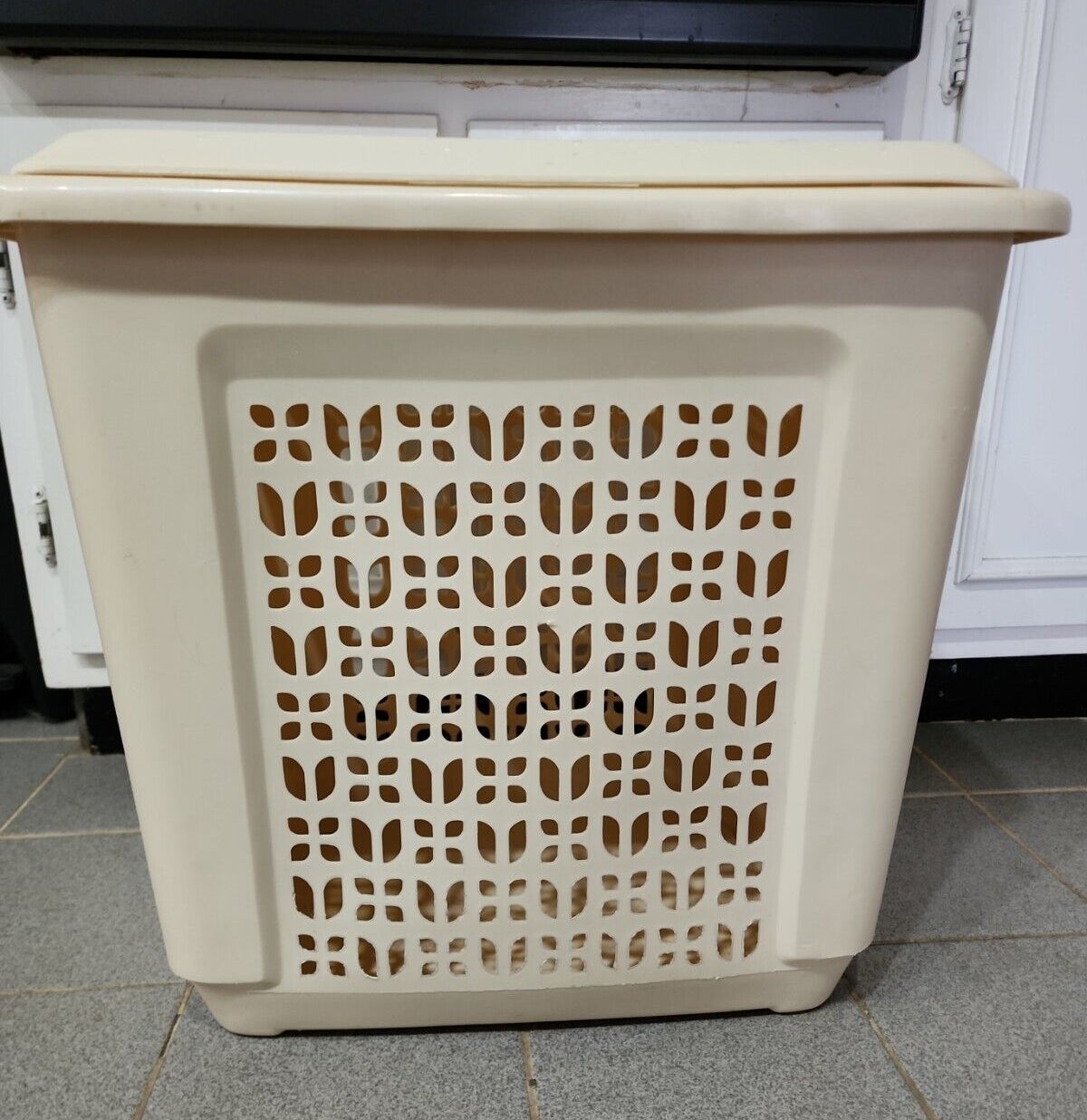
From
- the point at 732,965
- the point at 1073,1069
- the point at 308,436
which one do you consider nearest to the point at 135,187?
the point at 308,436

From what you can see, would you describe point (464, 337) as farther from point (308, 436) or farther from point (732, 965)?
point (732, 965)

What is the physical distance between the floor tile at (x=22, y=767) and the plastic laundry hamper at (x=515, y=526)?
1.49 ft

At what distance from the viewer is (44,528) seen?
2.60ft

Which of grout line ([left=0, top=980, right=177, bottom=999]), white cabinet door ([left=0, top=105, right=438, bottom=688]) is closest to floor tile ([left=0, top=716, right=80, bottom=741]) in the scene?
white cabinet door ([left=0, top=105, right=438, bottom=688])

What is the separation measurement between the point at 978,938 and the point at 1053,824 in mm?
230

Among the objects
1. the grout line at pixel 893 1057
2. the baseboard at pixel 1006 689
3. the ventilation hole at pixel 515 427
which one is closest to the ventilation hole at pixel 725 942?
the grout line at pixel 893 1057

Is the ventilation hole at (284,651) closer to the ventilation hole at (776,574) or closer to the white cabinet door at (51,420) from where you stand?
the ventilation hole at (776,574)

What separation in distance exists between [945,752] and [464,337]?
30.9 inches

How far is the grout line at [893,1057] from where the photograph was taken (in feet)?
1.55

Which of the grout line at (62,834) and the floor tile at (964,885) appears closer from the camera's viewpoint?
the floor tile at (964,885)

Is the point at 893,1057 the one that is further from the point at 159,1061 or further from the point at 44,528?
the point at 44,528

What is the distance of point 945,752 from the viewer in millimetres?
923

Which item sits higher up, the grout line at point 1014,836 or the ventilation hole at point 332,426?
the ventilation hole at point 332,426

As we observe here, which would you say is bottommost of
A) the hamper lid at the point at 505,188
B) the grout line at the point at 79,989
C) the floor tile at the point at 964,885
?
the floor tile at the point at 964,885
